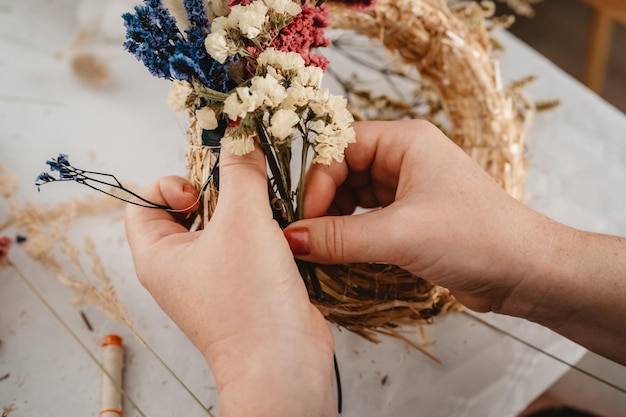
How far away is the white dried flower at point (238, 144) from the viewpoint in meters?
0.56

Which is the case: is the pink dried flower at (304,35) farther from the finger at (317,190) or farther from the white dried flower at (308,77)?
the finger at (317,190)

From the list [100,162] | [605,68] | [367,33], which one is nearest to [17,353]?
[100,162]

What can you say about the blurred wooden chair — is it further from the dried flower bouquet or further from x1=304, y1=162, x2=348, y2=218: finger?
x1=304, y1=162, x2=348, y2=218: finger

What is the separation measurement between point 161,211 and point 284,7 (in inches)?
11.5

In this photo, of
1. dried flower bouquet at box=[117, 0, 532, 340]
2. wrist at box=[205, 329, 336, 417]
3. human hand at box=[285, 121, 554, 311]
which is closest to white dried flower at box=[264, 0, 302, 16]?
dried flower bouquet at box=[117, 0, 532, 340]

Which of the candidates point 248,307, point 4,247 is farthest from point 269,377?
point 4,247

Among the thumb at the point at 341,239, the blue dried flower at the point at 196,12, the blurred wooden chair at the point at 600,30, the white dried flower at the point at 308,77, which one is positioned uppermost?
the blue dried flower at the point at 196,12

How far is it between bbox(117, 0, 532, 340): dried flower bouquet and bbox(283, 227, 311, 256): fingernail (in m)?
0.04

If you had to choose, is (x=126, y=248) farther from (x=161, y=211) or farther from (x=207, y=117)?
(x=207, y=117)

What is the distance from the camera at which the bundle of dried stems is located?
30.2 inches

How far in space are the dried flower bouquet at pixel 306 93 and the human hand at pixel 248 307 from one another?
7 centimetres

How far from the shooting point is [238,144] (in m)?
0.56

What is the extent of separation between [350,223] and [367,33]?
0.43 metres

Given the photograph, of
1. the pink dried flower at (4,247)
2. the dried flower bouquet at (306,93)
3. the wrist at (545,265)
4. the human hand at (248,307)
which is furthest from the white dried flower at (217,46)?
Result: the pink dried flower at (4,247)
